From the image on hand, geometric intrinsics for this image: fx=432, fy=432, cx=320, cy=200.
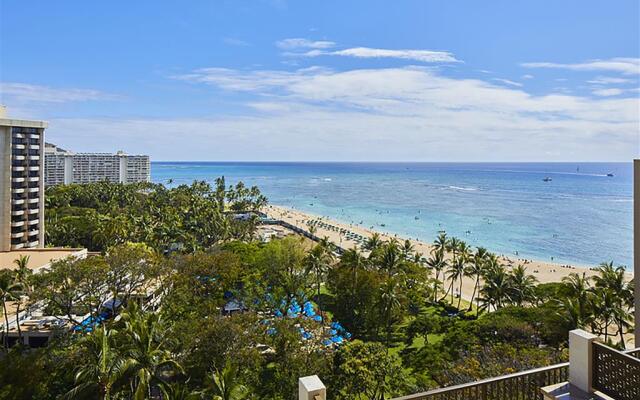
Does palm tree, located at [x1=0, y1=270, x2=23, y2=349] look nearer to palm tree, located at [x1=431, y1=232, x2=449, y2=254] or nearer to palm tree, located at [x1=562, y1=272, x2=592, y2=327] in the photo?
palm tree, located at [x1=562, y1=272, x2=592, y2=327]

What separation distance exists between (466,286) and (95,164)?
13225cm

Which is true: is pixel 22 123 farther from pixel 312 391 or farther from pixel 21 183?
pixel 312 391

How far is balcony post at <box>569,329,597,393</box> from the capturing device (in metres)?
5.61

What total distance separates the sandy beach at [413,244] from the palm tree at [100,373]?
1226 inches

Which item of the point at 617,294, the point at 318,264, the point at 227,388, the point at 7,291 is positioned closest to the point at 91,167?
the point at 318,264

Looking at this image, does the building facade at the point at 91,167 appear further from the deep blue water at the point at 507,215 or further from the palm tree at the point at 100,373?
the palm tree at the point at 100,373

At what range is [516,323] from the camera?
923 inches

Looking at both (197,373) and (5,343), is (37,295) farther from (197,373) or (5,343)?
(197,373)

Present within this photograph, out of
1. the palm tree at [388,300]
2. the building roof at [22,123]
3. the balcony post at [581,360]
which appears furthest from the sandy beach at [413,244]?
the balcony post at [581,360]

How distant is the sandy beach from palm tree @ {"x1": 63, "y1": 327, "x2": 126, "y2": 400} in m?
31.1

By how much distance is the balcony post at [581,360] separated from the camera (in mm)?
5609

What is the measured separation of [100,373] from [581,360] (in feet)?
43.9

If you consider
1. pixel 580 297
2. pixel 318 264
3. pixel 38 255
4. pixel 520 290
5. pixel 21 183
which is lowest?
pixel 520 290

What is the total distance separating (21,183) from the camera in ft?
147
